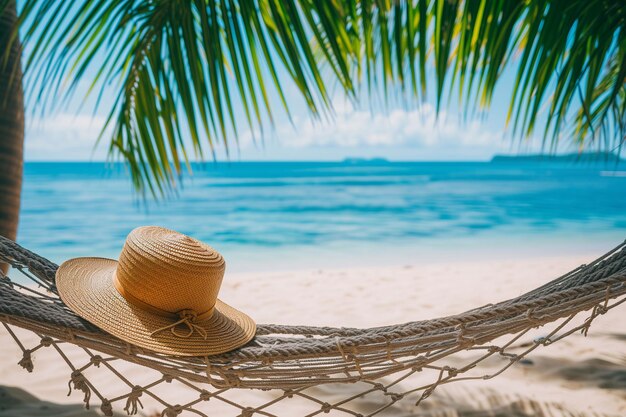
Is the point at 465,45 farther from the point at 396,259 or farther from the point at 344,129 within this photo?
the point at 344,129

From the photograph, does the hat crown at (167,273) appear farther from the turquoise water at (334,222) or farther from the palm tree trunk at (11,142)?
the turquoise water at (334,222)

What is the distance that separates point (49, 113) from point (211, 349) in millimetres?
683

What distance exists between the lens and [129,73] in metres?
1.52

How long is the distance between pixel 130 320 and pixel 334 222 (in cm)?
947

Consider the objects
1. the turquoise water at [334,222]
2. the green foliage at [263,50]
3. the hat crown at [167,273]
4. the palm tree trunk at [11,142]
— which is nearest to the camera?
the hat crown at [167,273]

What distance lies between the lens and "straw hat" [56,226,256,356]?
1.01 meters

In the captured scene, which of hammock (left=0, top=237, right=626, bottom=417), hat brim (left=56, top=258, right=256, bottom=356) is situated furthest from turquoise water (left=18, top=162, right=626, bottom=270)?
hammock (left=0, top=237, right=626, bottom=417)

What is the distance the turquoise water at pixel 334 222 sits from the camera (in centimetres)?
718

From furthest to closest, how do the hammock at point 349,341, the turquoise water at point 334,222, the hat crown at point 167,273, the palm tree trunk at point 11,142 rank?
the turquoise water at point 334,222 → the palm tree trunk at point 11,142 → the hat crown at point 167,273 → the hammock at point 349,341

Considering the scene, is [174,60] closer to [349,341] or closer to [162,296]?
[162,296]

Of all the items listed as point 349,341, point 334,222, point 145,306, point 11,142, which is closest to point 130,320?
point 145,306

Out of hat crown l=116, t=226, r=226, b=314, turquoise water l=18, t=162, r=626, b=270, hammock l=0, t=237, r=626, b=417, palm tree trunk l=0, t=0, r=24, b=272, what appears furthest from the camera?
turquoise water l=18, t=162, r=626, b=270

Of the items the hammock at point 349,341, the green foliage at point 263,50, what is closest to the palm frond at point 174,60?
the green foliage at point 263,50

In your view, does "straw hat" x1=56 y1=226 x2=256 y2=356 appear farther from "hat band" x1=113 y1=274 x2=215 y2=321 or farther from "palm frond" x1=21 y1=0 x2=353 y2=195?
"palm frond" x1=21 y1=0 x2=353 y2=195
